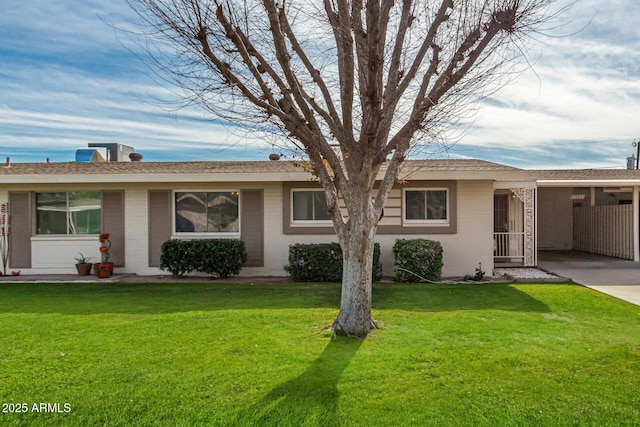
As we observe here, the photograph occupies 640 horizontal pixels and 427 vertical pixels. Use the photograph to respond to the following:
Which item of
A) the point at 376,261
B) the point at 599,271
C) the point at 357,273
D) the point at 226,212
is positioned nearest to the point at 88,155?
the point at 226,212

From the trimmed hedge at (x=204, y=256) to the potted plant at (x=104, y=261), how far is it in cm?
144

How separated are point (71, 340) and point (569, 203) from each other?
17.6m

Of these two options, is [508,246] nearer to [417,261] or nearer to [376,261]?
[417,261]

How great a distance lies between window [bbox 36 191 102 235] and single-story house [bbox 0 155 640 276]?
0.09 feet

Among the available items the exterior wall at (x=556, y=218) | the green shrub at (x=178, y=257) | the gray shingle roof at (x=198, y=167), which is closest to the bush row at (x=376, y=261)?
the gray shingle roof at (x=198, y=167)

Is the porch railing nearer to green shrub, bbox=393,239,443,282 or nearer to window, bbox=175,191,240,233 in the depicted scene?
green shrub, bbox=393,239,443,282

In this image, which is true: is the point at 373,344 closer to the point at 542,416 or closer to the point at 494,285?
the point at 542,416

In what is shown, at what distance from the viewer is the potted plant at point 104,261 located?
34.7 ft

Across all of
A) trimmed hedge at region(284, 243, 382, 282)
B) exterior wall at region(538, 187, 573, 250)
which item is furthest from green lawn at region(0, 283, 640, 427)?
exterior wall at region(538, 187, 573, 250)

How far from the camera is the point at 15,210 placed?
36.9 ft

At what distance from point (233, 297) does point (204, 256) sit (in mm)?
→ 2487

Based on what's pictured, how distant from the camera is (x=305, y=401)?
142 inches

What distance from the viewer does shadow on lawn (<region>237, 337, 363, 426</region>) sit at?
10.9 feet

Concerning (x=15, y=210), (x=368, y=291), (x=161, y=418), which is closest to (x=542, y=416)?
(x=368, y=291)
